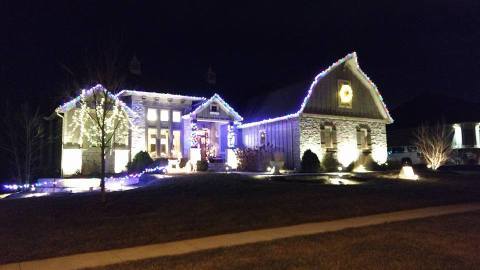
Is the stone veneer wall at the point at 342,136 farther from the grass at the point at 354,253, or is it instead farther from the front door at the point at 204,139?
the grass at the point at 354,253

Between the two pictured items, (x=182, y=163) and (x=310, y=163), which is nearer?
(x=310, y=163)

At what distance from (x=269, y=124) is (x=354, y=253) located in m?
19.6

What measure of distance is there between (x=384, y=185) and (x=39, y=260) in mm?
14501

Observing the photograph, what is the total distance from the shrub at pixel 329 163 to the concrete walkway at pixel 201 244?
1280 cm

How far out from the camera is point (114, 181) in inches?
763

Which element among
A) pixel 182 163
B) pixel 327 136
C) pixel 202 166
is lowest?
pixel 202 166

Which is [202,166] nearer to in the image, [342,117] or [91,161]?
[91,161]

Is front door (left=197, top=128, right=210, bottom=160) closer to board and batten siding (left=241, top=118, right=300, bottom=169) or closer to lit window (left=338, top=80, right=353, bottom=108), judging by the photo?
board and batten siding (left=241, top=118, right=300, bottom=169)

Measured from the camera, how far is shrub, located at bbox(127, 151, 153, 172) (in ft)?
74.5

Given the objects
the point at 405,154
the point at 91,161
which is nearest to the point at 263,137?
the point at 91,161

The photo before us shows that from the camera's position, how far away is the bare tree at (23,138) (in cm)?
2548

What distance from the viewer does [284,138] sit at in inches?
987

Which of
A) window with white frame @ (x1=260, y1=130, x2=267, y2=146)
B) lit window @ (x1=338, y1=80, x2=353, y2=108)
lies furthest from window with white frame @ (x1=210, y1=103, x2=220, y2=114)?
lit window @ (x1=338, y1=80, x2=353, y2=108)

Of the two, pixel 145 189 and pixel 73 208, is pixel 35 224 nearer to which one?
pixel 73 208
